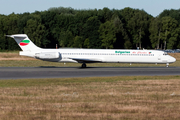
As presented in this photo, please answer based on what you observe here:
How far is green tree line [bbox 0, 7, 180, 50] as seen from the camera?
297ft

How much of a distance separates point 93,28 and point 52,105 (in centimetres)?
8389

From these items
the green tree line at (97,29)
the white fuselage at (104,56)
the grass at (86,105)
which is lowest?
the grass at (86,105)

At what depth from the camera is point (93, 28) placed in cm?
9444

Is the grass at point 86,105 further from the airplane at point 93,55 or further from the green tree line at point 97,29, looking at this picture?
the green tree line at point 97,29

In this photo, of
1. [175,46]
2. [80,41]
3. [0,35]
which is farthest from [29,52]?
[175,46]

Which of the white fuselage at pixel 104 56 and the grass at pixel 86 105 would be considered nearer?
the grass at pixel 86 105

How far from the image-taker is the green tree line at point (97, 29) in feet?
297

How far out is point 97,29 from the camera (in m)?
94.5

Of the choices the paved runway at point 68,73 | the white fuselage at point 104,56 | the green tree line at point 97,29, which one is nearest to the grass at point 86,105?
the paved runway at point 68,73

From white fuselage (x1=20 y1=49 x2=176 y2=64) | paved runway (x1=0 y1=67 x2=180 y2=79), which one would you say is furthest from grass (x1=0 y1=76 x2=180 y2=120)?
white fuselage (x1=20 y1=49 x2=176 y2=64)

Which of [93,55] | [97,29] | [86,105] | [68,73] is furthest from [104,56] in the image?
[97,29]

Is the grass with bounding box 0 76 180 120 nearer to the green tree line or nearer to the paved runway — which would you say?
the paved runway

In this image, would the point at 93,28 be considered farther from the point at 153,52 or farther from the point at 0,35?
the point at 153,52

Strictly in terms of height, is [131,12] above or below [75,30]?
above
